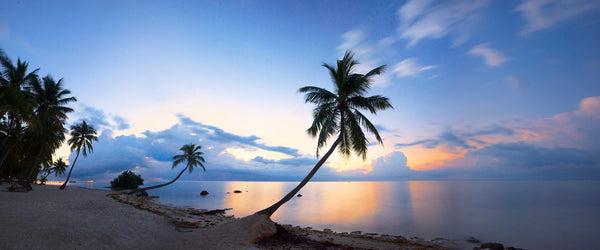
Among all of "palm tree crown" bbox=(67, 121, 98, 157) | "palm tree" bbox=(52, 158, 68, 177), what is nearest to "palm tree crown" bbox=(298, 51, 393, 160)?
"palm tree crown" bbox=(67, 121, 98, 157)

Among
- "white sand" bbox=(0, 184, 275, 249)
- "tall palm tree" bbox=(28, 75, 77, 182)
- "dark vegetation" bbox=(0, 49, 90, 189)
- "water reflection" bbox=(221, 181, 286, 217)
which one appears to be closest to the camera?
"white sand" bbox=(0, 184, 275, 249)

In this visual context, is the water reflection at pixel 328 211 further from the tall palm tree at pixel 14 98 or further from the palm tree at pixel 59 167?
the palm tree at pixel 59 167

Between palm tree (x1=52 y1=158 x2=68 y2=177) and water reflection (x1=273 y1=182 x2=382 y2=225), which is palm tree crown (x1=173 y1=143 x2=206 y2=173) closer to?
water reflection (x1=273 y1=182 x2=382 y2=225)

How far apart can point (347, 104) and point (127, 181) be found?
69.4 m

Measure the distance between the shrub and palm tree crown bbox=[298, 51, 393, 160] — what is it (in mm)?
66196

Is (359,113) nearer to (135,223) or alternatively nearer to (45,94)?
(135,223)

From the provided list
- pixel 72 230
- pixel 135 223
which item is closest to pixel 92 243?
pixel 72 230

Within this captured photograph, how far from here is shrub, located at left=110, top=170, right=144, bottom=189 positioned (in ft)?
206

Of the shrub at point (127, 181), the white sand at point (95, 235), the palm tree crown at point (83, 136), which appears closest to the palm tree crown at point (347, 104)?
the white sand at point (95, 235)

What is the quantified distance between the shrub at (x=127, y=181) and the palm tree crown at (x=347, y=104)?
6620 centimetres

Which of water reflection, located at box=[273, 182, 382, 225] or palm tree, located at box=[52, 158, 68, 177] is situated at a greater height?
palm tree, located at box=[52, 158, 68, 177]

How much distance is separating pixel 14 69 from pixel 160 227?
24021 millimetres

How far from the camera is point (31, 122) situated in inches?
768

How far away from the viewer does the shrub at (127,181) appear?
6291 centimetres
